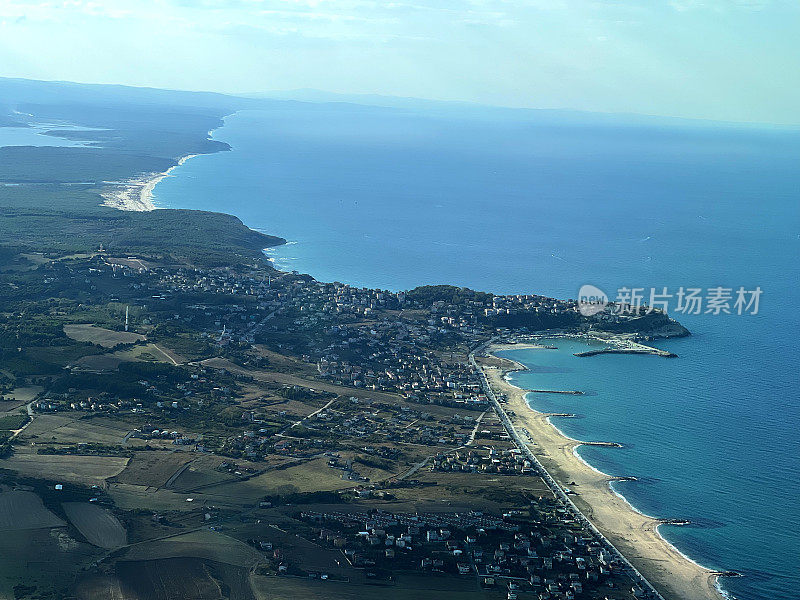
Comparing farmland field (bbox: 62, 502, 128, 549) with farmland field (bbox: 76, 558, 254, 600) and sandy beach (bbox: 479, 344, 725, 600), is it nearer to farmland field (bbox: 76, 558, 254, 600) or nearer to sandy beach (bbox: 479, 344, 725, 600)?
farmland field (bbox: 76, 558, 254, 600)

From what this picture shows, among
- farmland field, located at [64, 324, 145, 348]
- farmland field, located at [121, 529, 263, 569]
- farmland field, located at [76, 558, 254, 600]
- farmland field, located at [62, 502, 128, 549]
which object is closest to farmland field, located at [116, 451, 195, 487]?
farmland field, located at [62, 502, 128, 549]

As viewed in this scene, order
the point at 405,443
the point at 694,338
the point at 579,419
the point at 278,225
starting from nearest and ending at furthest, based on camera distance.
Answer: the point at 405,443 < the point at 579,419 < the point at 694,338 < the point at 278,225

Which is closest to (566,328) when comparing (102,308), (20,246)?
(102,308)

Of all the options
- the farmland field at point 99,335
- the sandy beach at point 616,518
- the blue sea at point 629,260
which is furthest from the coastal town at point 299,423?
the blue sea at point 629,260

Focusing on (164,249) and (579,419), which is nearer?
(579,419)

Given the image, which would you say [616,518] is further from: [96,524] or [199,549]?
[96,524]

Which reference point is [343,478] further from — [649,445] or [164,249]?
[164,249]

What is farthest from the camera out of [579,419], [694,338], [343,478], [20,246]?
[20,246]
